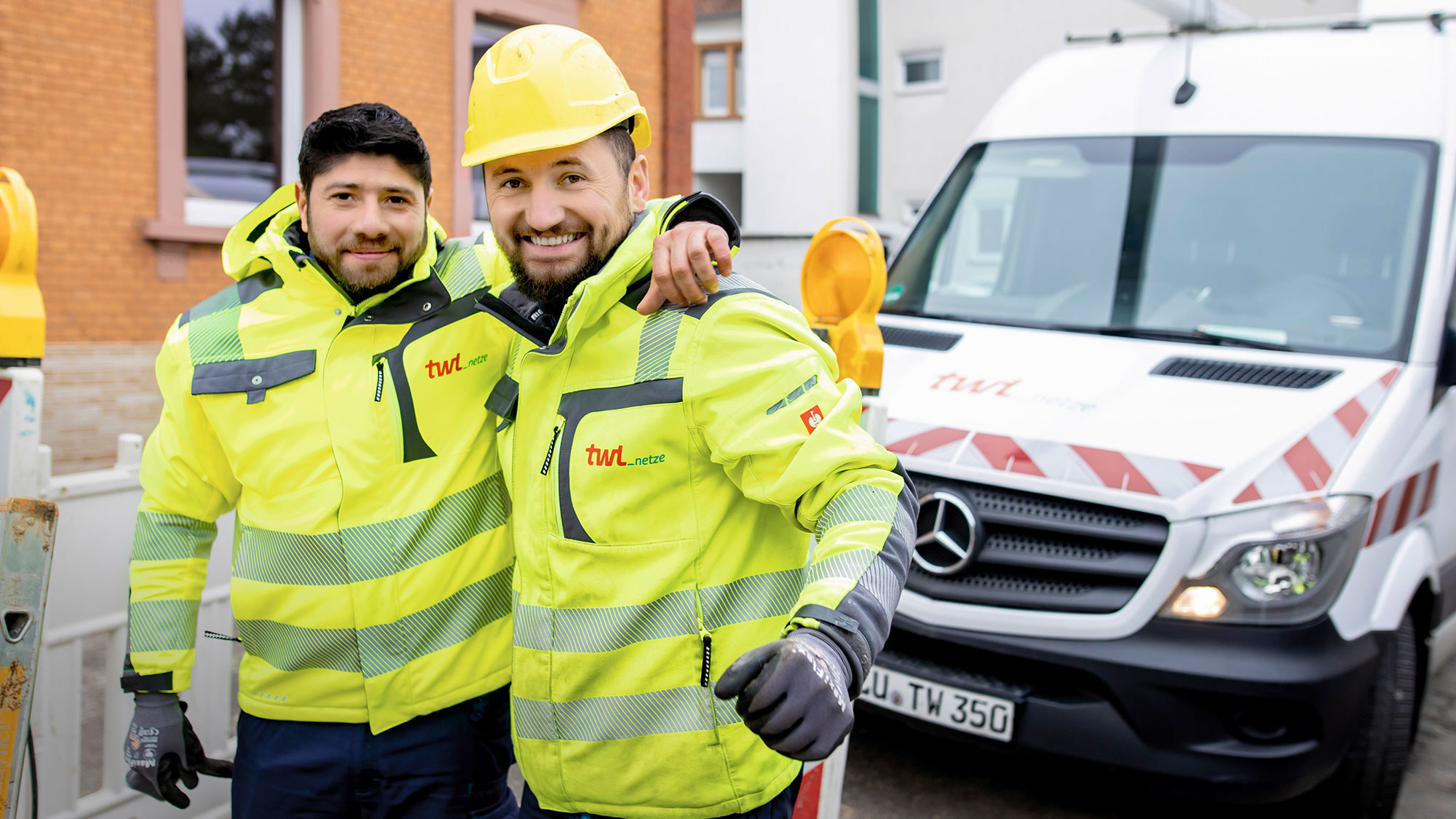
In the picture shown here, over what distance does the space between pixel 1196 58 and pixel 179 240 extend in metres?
6.71

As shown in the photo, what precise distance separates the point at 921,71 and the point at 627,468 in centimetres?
2373

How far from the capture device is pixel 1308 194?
383 centimetres

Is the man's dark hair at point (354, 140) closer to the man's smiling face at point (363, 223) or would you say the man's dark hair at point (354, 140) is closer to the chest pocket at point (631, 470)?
the man's smiling face at point (363, 223)

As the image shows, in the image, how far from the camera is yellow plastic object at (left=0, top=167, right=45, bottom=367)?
7.18 feet

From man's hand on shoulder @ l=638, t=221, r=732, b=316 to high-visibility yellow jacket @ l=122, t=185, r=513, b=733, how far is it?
1.96 feet

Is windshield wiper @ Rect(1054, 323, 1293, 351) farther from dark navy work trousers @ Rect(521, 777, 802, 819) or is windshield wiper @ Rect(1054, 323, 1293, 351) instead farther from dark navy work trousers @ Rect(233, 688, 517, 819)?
dark navy work trousers @ Rect(233, 688, 517, 819)

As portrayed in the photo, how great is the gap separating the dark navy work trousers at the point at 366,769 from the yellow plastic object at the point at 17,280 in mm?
921

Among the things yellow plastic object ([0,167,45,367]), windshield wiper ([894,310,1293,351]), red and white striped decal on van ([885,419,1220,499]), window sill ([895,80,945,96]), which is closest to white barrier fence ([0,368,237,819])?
yellow plastic object ([0,167,45,367])

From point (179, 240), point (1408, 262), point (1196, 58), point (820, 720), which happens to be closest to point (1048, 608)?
point (1408, 262)

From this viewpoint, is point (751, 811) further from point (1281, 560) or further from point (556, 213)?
point (1281, 560)

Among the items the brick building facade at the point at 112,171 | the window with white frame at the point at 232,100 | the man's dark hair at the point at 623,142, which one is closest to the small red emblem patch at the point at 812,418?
the man's dark hair at the point at 623,142

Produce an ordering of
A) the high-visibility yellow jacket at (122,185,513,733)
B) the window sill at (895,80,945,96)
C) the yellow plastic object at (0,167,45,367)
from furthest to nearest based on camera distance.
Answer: the window sill at (895,80,945,96) < the yellow plastic object at (0,167,45,367) < the high-visibility yellow jacket at (122,185,513,733)

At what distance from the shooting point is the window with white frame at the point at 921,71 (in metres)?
23.2

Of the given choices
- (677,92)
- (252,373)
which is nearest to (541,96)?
(252,373)
